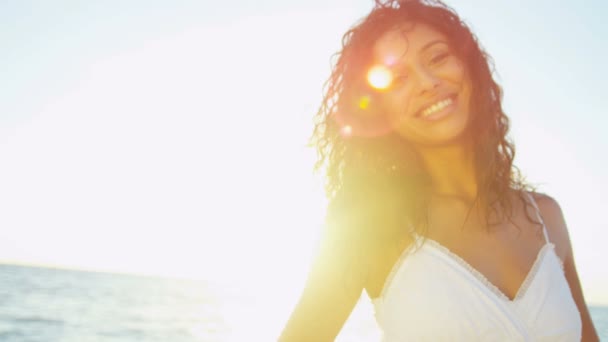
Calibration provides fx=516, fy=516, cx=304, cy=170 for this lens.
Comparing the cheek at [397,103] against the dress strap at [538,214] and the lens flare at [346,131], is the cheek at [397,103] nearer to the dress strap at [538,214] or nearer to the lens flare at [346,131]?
the lens flare at [346,131]

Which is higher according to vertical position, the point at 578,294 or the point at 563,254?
the point at 563,254

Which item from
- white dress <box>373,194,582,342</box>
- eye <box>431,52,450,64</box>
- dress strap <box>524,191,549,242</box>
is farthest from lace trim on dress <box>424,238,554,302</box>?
eye <box>431,52,450,64</box>

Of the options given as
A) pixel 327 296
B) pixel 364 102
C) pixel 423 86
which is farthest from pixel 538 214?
pixel 327 296

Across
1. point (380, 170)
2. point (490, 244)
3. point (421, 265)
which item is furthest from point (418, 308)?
point (380, 170)

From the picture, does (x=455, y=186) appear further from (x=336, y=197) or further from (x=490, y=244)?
(x=336, y=197)

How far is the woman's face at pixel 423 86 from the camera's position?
8.08 feet

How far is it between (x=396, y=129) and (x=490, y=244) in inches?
29.0

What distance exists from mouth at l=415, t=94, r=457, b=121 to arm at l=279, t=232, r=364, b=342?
77 centimetres

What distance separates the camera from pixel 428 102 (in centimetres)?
243

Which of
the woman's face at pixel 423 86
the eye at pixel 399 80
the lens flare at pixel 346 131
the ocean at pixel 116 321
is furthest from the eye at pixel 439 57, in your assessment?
the ocean at pixel 116 321

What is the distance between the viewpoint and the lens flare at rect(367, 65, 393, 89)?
2541 millimetres

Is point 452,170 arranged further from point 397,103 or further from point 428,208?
point 397,103

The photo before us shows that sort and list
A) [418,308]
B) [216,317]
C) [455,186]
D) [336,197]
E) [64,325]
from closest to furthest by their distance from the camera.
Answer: [418,308] < [336,197] < [455,186] < [64,325] < [216,317]

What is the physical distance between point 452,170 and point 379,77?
2.21ft
